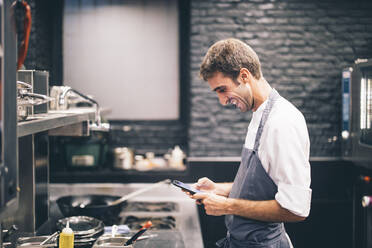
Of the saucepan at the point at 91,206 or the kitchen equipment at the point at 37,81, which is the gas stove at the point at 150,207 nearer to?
the saucepan at the point at 91,206

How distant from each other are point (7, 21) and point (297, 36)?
125 inches

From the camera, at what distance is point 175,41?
4.02m

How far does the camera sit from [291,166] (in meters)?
1.62

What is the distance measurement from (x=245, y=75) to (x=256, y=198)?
1.87 ft

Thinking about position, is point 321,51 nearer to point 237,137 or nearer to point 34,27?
point 237,137

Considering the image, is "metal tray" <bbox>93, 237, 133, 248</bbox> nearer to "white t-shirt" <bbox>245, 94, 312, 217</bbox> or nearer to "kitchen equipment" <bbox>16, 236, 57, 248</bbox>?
"kitchen equipment" <bbox>16, 236, 57, 248</bbox>

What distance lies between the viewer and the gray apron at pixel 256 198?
1795 mm

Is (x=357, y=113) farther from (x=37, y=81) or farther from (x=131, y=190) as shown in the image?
(x=37, y=81)

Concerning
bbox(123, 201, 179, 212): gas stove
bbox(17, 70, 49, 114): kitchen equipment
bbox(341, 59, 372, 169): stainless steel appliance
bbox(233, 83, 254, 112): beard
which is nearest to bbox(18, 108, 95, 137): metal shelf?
bbox(17, 70, 49, 114): kitchen equipment

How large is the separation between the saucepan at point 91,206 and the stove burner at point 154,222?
11 centimetres

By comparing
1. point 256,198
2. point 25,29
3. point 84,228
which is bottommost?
point 84,228

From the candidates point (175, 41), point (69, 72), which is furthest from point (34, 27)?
point (175, 41)

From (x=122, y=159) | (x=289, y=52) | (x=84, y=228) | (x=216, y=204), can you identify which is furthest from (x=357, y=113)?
(x=84, y=228)

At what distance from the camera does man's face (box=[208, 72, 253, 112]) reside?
1914 mm
